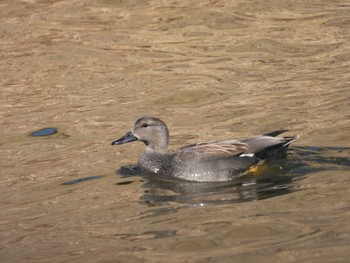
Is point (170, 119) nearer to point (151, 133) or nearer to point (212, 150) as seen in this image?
point (151, 133)

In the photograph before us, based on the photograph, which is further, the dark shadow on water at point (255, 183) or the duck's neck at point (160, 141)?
the duck's neck at point (160, 141)

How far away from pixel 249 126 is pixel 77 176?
7.83 ft

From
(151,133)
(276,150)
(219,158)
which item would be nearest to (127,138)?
(151,133)

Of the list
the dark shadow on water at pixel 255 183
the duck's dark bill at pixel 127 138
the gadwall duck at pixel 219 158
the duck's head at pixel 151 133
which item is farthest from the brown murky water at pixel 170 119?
the duck's head at pixel 151 133

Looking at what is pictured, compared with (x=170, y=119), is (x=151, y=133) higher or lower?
higher

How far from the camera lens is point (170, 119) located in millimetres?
13156

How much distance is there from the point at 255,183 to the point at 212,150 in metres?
0.72

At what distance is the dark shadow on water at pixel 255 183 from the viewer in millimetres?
9664

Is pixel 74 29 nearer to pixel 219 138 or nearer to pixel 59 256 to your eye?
pixel 219 138

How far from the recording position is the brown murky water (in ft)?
27.5

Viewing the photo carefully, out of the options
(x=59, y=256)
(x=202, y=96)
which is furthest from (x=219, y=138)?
(x=59, y=256)

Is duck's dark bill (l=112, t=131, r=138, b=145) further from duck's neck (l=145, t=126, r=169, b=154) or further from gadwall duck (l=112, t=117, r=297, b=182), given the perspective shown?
gadwall duck (l=112, t=117, r=297, b=182)

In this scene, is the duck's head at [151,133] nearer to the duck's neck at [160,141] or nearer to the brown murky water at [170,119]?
the duck's neck at [160,141]

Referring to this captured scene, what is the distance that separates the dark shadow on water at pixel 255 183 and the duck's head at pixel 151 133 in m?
0.42
